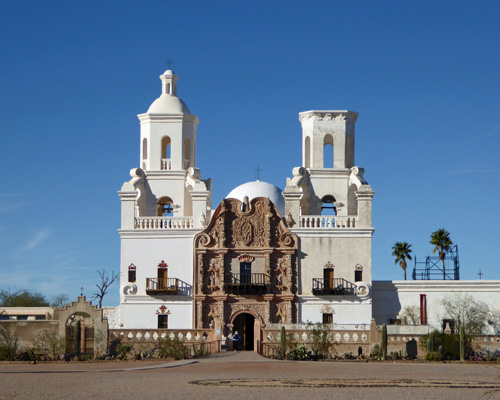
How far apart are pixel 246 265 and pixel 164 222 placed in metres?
5.20

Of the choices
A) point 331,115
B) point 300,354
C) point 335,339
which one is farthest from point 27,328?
point 331,115

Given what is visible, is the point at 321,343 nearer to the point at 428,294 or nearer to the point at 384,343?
the point at 384,343

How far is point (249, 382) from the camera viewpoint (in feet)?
88.2

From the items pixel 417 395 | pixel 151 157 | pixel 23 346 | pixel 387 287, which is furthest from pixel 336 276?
pixel 417 395

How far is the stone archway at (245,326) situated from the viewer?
54562 mm

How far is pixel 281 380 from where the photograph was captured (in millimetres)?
27703

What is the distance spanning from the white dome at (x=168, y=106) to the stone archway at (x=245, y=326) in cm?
1295

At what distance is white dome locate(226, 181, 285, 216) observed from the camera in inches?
2322

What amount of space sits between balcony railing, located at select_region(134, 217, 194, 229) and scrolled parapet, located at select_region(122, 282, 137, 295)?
3.25 meters

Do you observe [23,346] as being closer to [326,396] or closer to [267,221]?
[267,221]

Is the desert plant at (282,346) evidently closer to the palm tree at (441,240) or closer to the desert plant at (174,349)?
the desert plant at (174,349)

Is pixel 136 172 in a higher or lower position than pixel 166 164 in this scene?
lower

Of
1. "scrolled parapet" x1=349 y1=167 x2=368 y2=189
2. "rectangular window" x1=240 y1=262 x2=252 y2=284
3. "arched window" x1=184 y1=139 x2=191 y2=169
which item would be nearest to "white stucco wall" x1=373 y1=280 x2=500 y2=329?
"scrolled parapet" x1=349 y1=167 x2=368 y2=189

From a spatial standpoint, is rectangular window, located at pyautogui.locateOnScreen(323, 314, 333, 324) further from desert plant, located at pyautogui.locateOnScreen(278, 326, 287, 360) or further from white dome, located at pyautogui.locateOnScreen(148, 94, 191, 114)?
white dome, located at pyautogui.locateOnScreen(148, 94, 191, 114)
